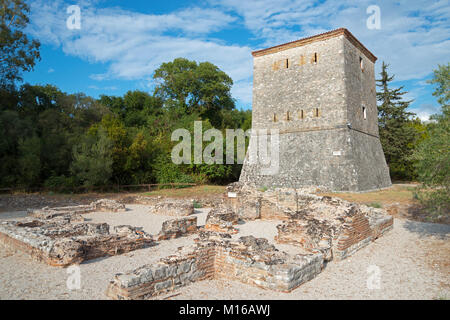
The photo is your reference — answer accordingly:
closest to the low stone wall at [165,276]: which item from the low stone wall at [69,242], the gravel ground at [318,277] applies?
the gravel ground at [318,277]

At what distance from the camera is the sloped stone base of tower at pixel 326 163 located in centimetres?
1764

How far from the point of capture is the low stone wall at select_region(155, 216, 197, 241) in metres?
8.09

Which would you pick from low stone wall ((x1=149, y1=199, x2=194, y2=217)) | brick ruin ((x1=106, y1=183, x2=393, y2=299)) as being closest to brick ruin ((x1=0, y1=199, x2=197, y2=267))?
brick ruin ((x1=106, y1=183, x2=393, y2=299))

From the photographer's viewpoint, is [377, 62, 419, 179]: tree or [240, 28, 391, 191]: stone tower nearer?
[240, 28, 391, 191]: stone tower

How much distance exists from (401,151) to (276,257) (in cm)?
2830

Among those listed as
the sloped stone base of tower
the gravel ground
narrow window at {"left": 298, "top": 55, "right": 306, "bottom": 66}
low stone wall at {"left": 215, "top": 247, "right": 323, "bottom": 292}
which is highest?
narrow window at {"left": 298, "top": 55, "right": 306, "bottom": 66}

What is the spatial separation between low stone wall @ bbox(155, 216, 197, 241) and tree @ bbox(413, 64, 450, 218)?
645cm

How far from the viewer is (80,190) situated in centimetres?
2022

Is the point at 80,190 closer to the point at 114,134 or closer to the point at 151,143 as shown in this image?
the point at 114,134

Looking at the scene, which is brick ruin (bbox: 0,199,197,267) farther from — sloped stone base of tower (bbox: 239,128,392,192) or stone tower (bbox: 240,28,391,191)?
stone tower (bbox: 240,28,391,191)

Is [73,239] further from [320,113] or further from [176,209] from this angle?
[320,113]

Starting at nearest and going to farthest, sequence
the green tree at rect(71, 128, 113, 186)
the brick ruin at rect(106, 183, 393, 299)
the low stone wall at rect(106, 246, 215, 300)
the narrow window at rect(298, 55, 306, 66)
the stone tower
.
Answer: the low stone wall at rect(106, 246, 215, 300) < the brick ruin at rect(106, 183, 393, 299) < the stone tower < the green tree at rect(71, 128, 113, 186) < the narrow window at rect(298, 55, 306, 66)
